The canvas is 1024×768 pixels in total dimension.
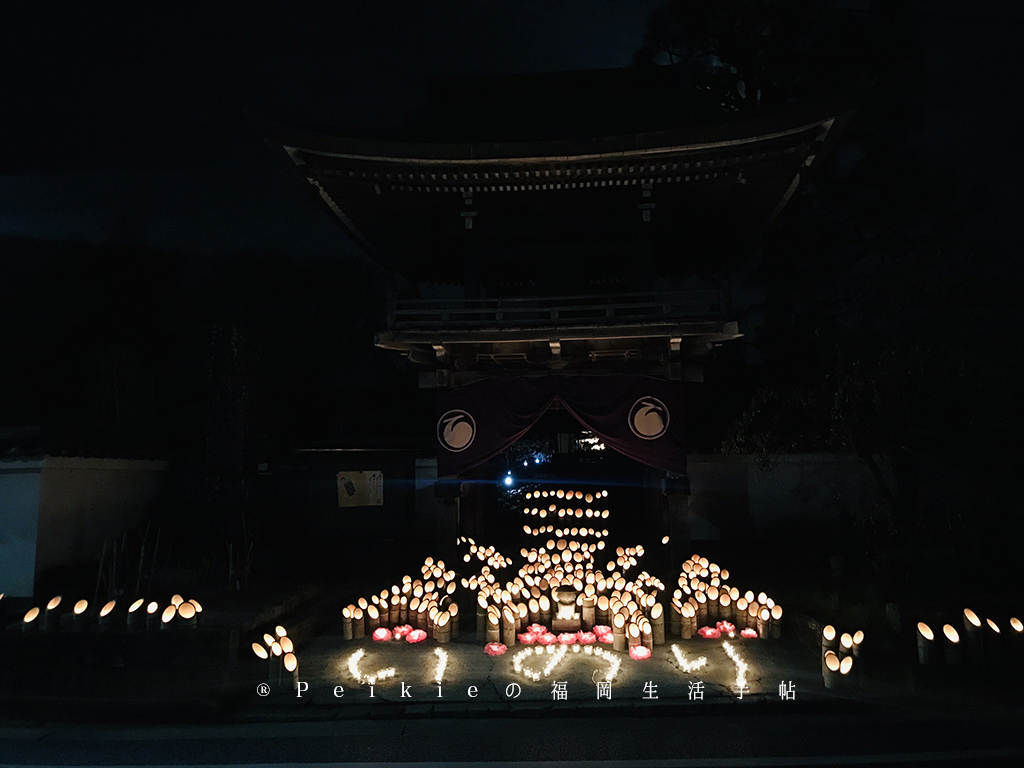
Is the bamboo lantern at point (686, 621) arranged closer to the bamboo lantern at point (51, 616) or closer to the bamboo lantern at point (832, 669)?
the bamboo lantern at point (832, 669)

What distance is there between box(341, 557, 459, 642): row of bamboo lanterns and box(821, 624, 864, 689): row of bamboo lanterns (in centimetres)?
448

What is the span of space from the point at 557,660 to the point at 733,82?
561 inches

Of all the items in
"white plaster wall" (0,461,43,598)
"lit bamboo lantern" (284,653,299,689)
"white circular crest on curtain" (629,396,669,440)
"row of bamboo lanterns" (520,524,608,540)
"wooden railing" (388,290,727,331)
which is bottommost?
"lit bamboo lantern" (284,653,299,689)

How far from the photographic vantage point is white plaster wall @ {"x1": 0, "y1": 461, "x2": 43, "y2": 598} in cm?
838

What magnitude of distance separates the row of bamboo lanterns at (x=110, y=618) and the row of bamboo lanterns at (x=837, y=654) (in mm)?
6444

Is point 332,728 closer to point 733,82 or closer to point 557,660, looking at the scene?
point 557,660

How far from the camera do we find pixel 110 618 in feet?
22.4

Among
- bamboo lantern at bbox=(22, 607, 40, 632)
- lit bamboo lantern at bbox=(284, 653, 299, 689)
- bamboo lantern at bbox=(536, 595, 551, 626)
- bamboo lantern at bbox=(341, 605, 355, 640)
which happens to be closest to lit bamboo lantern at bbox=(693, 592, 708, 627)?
bamboo lantern at bbox=(536, 595, 551, 626)

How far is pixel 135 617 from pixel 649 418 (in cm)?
681

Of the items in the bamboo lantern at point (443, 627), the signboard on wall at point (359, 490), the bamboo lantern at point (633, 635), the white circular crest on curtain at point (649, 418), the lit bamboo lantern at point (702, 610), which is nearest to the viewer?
the bamboo lantern at point (633, 635)

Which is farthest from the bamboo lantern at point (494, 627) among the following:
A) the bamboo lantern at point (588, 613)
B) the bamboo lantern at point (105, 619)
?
the bamboo lantern at point (105, 619)

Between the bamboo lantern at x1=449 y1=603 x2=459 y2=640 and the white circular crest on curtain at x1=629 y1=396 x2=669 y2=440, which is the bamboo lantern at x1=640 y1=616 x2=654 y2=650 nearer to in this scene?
the bamboo lantern at x1=449 y1=603 x2=459 y2=640

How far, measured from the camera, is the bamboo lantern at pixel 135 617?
6.66 meters

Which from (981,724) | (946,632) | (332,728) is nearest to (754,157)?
(946,632)
